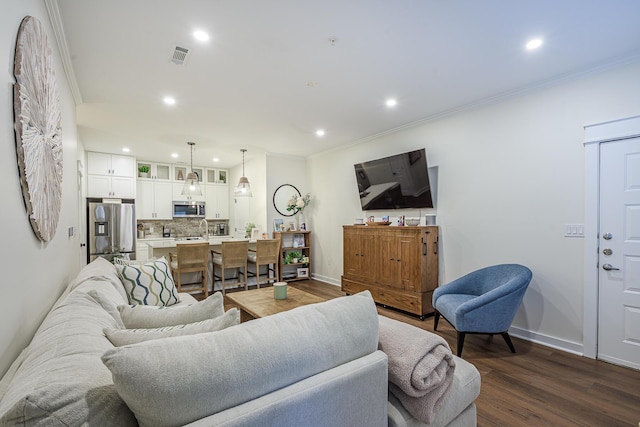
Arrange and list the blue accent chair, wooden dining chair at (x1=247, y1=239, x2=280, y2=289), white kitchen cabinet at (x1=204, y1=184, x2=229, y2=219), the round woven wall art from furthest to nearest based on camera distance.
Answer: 1. white kitchen cabinet at (x1=204, y1=184, x2=229, y2=219)
2. wooden dining chair at (x1=247, y1=239, x2=280, y2=289)
3. the blue accent chair
4. the round woven wall art

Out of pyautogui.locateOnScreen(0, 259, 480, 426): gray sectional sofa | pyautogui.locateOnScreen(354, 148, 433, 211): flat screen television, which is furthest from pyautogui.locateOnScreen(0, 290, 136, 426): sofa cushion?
pyautogui.locateOnScreen(354, 148, 433, 211): flat screen television

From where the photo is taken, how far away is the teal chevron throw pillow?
245 centimetres

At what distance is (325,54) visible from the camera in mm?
2461

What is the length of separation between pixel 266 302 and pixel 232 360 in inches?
79.6

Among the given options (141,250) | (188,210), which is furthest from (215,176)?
(141,250)

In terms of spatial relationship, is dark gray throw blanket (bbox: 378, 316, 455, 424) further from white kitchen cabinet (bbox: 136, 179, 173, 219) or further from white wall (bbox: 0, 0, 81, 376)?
white kitchen cabinet (bbox: 136, 179, 173, 219)

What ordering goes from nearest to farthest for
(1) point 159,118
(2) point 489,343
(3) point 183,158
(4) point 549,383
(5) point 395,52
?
1. (4) point 549,383
2. (5) point 395,52
3. (2) point 489,343
4. (1) point 159,118
5. (3) point 183,158

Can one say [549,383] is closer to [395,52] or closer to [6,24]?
[395,52]

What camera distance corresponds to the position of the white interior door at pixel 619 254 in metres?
2.48

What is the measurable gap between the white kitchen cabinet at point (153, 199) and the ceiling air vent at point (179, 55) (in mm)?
4869

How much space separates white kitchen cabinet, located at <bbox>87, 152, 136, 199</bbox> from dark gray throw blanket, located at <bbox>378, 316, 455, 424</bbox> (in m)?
6.52

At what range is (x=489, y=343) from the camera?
2994mm

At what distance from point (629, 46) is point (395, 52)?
1.89 meters

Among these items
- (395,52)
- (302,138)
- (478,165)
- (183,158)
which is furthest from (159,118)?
(478,165)
